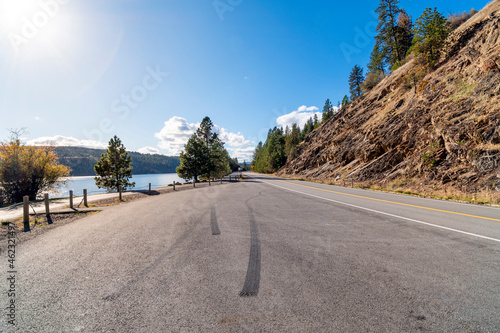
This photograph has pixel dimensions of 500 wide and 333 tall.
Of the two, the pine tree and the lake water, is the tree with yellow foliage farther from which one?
the pine tree

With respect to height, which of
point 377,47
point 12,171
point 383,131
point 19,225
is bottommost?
point 19,225

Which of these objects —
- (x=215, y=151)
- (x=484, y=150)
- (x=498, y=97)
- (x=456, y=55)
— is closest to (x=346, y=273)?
(x=484, y=150)

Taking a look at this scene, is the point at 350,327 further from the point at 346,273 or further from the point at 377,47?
the point at 377,47

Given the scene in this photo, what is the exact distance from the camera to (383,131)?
76.5 feet

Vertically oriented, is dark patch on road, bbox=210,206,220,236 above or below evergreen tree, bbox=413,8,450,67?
below

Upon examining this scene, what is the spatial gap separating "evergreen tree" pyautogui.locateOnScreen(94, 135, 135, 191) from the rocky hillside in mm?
33901

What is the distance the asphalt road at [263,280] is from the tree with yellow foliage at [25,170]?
1877 centimetres

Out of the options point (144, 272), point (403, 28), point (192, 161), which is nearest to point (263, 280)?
point (144, 272)

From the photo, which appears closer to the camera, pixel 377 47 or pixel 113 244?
pixel 113 244

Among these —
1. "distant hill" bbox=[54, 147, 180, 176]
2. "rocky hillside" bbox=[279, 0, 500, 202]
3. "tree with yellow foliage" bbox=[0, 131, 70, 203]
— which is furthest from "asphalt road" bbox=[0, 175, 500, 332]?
"distant hill" bbox=[54, 147, 180, 176]

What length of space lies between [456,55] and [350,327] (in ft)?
98.1

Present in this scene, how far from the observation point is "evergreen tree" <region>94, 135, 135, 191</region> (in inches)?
1345

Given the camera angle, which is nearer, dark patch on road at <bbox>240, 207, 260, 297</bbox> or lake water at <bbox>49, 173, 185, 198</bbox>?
dark patch on road at <bbox>240, 207, 260, 297</bbox>

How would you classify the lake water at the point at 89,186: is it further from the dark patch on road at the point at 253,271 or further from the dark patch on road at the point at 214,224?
the dark patch on road at the point at 253,271
